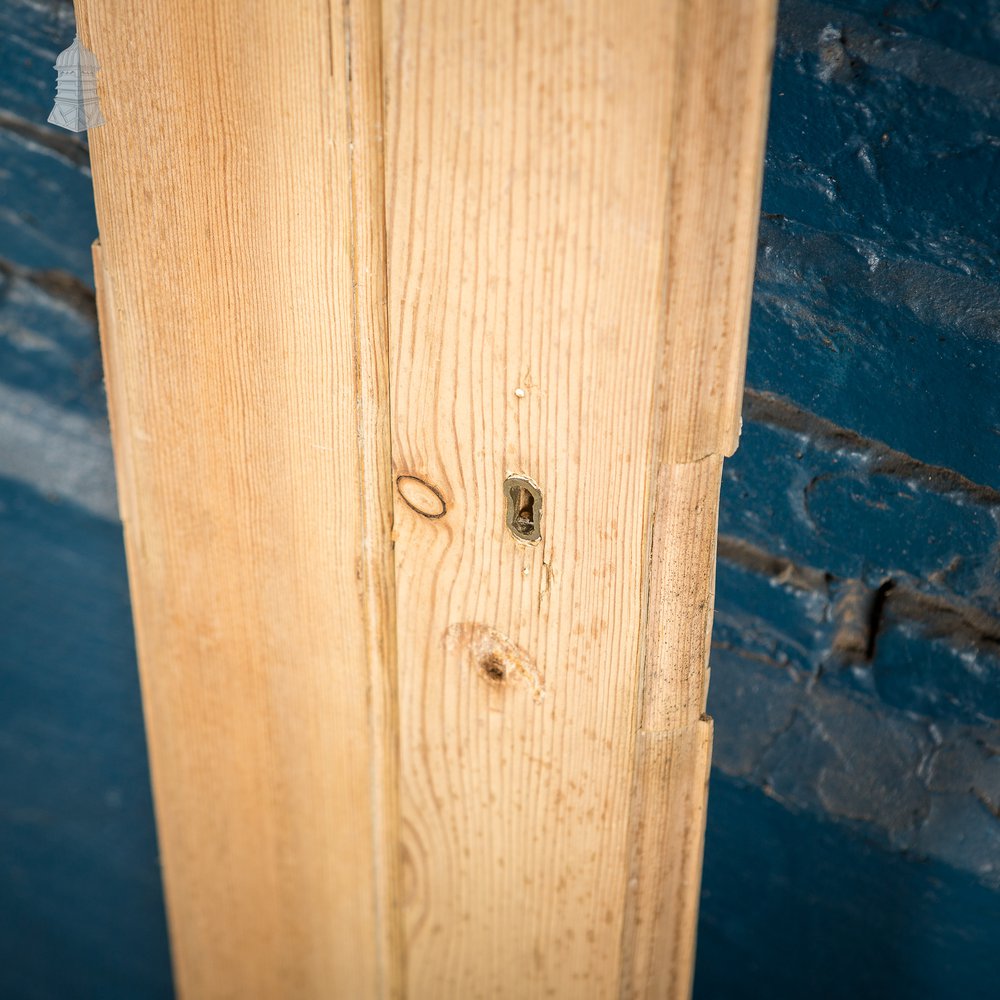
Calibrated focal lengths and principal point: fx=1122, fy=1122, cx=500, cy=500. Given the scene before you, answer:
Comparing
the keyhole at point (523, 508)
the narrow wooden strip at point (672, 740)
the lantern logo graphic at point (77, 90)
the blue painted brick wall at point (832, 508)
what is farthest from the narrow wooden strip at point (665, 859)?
the lantern logo graphic at point (77, 90)

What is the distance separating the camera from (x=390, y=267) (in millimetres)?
719

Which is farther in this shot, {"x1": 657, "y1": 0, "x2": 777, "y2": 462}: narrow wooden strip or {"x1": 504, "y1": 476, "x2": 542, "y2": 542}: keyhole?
{"x1": 504, "y1": 476, "x2": 542, "y2": 542}: keyhole

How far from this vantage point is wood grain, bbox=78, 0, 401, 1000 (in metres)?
0.73

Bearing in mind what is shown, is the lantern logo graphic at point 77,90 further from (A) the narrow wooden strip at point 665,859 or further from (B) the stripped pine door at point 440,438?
(A) the narrow wooden strip at point 665,859

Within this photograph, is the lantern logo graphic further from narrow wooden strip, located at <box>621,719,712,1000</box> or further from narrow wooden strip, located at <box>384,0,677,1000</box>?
narrow wooden strip, located at <box>621,719,712,1000</box>

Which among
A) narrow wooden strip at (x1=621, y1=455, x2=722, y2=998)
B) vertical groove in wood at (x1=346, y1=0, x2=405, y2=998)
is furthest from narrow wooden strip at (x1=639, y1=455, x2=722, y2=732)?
vertical groove in wood at (x1=346, y1=0, x2=405, y2=998)

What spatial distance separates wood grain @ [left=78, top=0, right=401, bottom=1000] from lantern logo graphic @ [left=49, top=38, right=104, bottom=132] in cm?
1

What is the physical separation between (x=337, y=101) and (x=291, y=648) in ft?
1.48

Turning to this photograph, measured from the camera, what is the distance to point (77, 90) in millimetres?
771

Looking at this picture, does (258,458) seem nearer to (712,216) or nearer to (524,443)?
(524,443)

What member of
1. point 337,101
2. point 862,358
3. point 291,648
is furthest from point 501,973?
point 337,101

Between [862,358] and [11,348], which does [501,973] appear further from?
[11,348]

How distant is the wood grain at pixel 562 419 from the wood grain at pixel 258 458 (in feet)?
0.11

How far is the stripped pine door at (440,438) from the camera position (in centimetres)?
64
